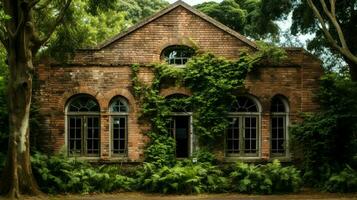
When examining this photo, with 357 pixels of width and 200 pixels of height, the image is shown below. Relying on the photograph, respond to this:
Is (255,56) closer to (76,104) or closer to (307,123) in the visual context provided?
(307,123)

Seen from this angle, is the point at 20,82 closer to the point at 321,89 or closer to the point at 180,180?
the point at 180,180

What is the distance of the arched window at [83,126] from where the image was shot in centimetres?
1920

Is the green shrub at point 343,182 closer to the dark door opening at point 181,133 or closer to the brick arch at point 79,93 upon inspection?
the dark door opening at point 181,133

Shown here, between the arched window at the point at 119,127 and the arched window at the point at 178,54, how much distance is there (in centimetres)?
209

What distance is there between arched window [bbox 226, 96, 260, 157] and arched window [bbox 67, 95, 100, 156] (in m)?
4.48

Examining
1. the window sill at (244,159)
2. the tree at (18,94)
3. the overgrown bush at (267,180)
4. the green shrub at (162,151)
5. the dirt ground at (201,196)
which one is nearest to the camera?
the tree at (18,94)

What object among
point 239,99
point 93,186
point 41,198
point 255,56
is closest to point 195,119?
point 239,99

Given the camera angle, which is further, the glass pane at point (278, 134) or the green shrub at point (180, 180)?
the glass pane at point (278, 134)

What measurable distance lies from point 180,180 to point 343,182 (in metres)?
4.76

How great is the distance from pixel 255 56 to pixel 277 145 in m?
3.15

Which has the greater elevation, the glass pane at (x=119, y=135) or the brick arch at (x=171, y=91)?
the brick arch at (x=171, y=91)

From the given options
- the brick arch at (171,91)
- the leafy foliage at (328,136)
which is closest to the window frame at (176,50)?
the brick arch at (171,91)

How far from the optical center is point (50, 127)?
18.9m

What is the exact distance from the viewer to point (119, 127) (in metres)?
19.3
